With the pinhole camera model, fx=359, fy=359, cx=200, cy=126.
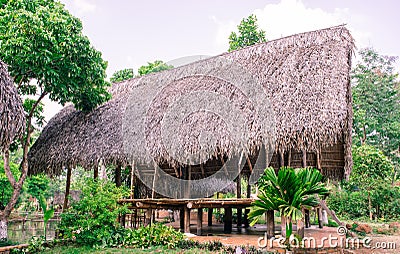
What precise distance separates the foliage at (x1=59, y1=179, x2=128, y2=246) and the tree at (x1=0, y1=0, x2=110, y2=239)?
5.34 ft

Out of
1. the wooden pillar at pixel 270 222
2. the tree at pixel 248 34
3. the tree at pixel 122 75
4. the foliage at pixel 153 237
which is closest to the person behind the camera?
the wooden pillar at pixel 270 222

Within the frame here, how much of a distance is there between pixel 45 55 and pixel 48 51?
0.10m

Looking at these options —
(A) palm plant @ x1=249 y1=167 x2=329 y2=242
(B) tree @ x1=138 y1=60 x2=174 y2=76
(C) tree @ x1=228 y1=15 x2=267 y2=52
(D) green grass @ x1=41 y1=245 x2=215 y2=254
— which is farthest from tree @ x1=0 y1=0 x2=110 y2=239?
(C) tree @ x1=228 y1=15 x2=267 y2=52

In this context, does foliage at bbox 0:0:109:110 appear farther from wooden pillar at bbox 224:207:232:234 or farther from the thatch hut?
wooden pillar at bbox 224:207:232:234

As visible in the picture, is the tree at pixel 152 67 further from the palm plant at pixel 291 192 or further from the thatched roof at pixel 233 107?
the palm plant at pixel 291 192

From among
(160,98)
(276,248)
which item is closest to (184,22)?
A: (160,98)

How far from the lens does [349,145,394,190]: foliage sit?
1272cm

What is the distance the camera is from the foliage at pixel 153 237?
635cm

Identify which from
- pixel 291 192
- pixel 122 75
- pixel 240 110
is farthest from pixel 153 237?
pixel 122 75

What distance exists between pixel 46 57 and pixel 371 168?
1119cm

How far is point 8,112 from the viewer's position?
5.39 metres

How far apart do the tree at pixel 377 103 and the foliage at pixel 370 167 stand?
174 inches

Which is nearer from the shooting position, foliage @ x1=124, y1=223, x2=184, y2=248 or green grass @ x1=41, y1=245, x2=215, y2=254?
green grass @ x1=41, y1=245, x2=215, y2=254

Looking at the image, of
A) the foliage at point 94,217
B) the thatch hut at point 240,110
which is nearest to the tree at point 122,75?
the thatch hut at point 240,110
